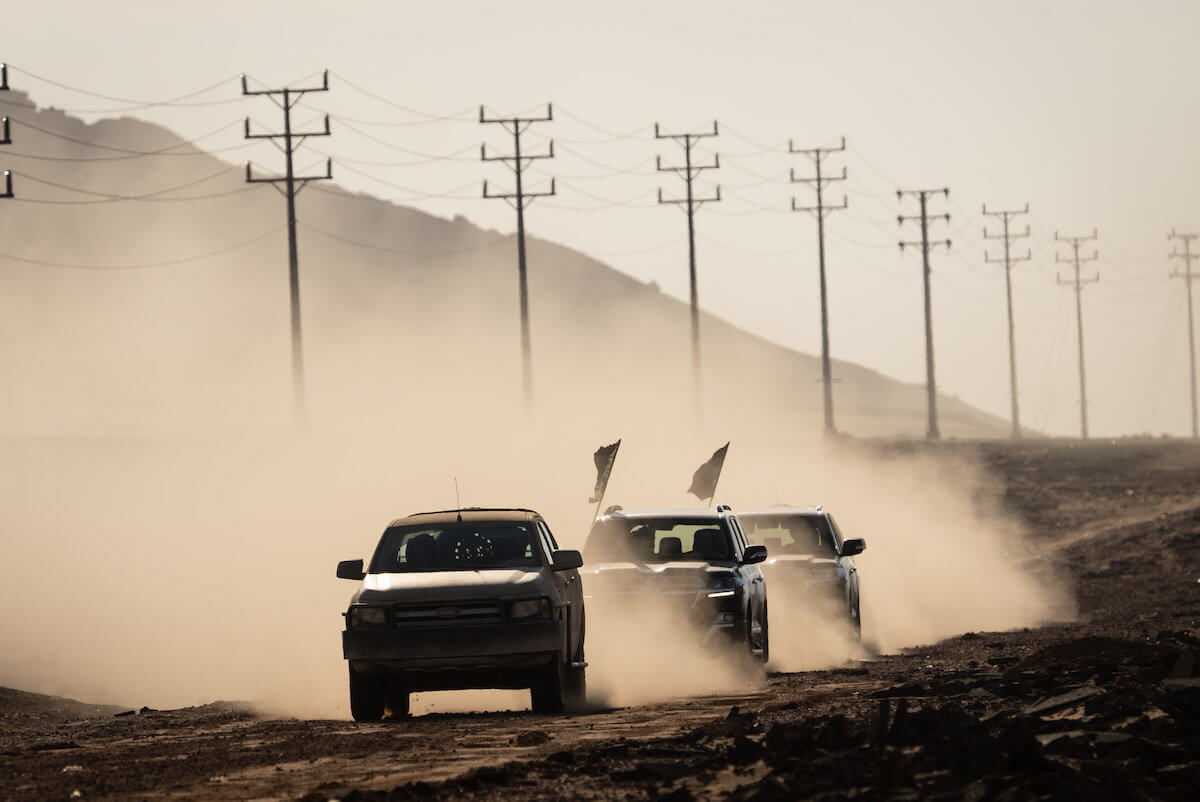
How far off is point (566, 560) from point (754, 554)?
3966mm

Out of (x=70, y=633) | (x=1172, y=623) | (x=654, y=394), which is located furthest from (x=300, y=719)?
(x=654, y=394)

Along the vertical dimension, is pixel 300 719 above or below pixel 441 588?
below

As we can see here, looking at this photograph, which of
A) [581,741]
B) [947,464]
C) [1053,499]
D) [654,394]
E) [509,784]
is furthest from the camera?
[654,394]

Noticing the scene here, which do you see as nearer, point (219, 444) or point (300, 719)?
point (300, 719)

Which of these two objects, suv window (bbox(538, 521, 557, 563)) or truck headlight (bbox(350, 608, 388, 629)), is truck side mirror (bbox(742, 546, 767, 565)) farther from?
truck headlight (bbox(350, 608, 388, 629))

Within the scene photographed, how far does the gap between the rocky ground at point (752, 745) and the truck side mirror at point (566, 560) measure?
1.34 m

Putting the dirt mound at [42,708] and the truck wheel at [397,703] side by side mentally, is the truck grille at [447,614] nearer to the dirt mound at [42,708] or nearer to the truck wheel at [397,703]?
the truck wheel at [397,703]

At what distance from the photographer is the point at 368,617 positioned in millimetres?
16828

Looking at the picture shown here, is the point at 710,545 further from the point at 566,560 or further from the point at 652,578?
the point at 566,560

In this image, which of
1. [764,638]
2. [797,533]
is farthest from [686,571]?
[797,533]

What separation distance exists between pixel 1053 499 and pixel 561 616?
198ft

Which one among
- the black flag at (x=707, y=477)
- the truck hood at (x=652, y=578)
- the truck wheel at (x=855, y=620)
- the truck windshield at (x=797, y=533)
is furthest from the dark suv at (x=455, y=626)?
the black flag at (x=707, y=477)

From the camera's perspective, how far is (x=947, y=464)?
8756 centimetres

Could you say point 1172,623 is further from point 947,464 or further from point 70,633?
point 947,464
